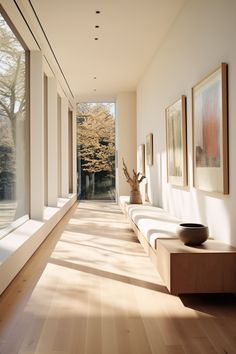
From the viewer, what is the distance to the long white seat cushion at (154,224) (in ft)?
12.7

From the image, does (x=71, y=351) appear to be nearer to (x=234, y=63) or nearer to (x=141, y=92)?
(x=234, y=63)

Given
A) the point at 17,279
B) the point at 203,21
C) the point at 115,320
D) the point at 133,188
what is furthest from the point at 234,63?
the point at 133,188

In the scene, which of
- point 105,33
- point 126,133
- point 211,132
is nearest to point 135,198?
point 105,33

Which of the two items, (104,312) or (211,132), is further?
(211,132)

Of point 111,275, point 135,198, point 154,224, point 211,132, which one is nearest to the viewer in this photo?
point 211,132

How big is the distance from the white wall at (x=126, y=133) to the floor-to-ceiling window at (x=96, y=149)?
116 centimetres

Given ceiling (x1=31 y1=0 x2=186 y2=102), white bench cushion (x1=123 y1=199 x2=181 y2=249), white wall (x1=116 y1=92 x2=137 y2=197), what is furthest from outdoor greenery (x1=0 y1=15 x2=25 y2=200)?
white wall (x1=116 y1=92 x2=137 y2=197)

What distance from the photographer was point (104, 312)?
9.56 feet

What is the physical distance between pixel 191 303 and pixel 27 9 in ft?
13.3

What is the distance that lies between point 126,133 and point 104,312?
8378 mm

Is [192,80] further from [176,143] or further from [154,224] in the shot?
[154,224]

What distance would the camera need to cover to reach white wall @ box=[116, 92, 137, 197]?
35.9 feet

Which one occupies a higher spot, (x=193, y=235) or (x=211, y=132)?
(x=211, y=132)

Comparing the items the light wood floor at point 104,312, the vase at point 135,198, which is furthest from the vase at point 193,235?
the vase at point 135,198
